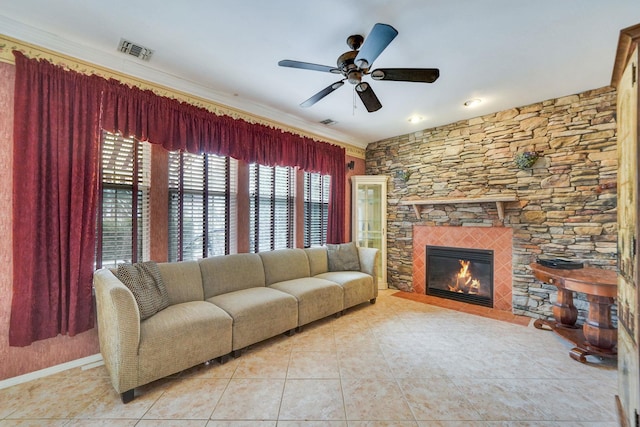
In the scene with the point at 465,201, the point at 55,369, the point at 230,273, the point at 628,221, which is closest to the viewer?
the point at 628,221

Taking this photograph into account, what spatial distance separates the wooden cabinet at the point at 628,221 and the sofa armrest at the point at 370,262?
2543mm

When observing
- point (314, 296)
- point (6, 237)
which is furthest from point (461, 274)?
point (6, 237)

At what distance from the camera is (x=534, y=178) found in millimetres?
3371

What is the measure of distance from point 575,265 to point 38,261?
4784 mm

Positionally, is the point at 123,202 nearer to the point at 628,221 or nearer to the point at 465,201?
the point at 628,221

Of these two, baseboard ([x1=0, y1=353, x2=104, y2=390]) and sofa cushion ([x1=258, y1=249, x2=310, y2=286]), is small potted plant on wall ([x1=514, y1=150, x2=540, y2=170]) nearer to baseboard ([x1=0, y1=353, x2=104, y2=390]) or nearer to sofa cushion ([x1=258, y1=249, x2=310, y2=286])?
sofa cushion ([x1=258, y1=249, x2=310, y2=286])

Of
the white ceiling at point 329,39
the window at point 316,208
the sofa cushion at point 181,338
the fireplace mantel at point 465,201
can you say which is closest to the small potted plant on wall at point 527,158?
the fireplace mantel at point 465,201

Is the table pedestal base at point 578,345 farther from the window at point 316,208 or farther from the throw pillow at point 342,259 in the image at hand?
the window at point 316,208

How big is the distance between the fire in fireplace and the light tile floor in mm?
1068

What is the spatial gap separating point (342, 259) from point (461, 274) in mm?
1823

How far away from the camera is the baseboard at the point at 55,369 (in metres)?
2.02

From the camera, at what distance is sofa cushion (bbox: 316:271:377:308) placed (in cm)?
346

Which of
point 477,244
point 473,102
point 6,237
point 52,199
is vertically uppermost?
point 473,102

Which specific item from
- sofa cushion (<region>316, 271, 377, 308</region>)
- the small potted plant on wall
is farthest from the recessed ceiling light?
sofa cushion (<region>316, 271, 377, 308</region>)
